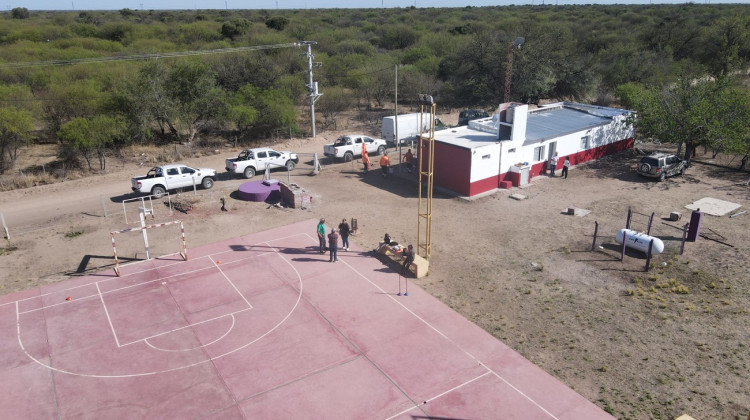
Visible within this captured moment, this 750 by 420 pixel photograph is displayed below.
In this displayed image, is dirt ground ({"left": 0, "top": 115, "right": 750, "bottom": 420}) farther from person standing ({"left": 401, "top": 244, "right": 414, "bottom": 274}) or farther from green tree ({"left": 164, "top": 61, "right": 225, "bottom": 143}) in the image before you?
green tree ({"left": 164, "top": 61, "right": 225, "bottom": 143})

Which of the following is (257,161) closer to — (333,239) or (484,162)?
(333,239)

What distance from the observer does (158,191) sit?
29.2 meters

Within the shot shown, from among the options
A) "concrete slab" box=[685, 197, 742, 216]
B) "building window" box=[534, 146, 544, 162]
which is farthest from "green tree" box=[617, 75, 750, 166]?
"building window" box=[534, 146, 544, 162]

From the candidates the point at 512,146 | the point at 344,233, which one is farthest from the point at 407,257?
the point at 512,146

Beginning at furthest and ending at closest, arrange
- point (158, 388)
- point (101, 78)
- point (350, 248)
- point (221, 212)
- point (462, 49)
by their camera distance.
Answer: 1. point (462, 49)
2. point (101, 78)
3. point (221, 212)
4. point (350, 248)
5. point (158, 388)

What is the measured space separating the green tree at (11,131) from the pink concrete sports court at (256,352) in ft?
65.4

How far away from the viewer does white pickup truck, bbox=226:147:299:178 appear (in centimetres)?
3247

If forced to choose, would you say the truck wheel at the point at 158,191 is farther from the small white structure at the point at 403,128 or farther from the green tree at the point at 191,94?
the small white structure at the point at 403,128

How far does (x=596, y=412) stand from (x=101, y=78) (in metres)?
45.9

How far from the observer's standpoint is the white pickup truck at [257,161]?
32.5 metres

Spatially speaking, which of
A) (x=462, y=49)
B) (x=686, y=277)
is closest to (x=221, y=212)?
(x=686, y=277)

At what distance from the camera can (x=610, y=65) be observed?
186 ft

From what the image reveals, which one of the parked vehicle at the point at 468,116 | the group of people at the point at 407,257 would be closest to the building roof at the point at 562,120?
the parked vehicle at the point at 468,116

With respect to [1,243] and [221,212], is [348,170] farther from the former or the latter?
[1,243]
